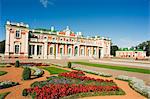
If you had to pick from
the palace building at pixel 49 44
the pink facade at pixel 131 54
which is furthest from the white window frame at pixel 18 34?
the pink facade at pixel 131 54

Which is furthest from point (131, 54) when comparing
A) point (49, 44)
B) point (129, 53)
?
point (49, 44)

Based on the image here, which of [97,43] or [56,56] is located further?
[97,43]

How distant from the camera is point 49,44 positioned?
5597 cm

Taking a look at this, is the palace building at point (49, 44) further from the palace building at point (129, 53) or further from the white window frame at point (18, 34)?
the palace building at point (129, 53)

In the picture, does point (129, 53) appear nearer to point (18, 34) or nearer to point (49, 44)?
point (49, 44)

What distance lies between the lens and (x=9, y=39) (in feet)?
154

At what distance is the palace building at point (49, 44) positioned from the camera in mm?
47844

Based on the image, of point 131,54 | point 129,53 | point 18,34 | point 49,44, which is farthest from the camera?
point 129,53

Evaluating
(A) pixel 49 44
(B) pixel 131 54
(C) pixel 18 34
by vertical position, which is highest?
(C) pixel 18 34

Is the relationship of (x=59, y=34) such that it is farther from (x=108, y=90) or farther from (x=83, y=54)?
(x=108, y=90)

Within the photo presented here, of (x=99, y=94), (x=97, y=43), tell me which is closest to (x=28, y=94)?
(x=99, y=94)

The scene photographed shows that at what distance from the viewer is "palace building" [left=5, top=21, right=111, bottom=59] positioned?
4784cm

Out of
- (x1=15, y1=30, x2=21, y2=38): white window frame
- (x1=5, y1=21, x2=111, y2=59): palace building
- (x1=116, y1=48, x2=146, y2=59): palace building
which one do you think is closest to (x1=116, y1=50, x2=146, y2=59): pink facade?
(x1=116, y1=48, x2=146, y2=59): palace building

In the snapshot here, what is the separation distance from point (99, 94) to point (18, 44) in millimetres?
41624
